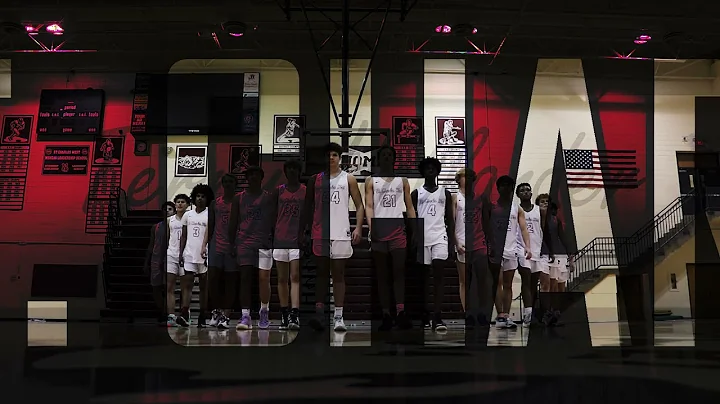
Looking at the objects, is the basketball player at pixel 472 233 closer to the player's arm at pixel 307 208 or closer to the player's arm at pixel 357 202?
the player's arm at pixel 357 202

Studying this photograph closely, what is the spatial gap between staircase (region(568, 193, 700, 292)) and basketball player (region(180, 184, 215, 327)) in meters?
8.02

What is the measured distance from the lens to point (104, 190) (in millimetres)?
12336

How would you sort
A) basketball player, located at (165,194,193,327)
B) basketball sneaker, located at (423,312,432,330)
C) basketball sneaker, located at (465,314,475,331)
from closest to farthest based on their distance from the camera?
basketball sneaker, located at (423,312,432,330), basketball sneaker, located at (465,314,475,331), basketball player, located at (165,194,193,327)

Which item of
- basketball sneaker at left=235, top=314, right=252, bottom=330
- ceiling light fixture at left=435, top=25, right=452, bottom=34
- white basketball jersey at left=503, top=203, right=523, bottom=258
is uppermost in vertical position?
ceiling light fixture at left=435, top=25, right=452, bottom=34

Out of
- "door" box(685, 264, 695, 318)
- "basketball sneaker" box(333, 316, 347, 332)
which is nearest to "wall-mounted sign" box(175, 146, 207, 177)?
"basketball sneaker" box(333, 316, 347, 332)

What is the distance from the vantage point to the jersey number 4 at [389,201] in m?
5.12

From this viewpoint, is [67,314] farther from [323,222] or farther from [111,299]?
[323,222]

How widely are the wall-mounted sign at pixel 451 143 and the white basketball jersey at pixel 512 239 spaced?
5.72 metres

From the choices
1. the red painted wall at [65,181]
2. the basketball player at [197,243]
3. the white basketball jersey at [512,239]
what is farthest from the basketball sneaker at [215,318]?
the red painted wall at [65,181]

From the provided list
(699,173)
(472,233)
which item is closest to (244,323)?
(472,233)

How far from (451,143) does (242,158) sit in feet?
15.7

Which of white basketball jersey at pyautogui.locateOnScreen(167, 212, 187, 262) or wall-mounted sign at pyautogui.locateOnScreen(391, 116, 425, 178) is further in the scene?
Answer: wall-mounted sign at pyautogui.locateOnScreen(391, 116, 425, 178)

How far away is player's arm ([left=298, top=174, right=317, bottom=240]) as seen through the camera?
495cm

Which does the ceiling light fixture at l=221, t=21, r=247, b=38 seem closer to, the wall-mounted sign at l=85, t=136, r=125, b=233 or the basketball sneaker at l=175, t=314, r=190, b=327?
the wall-mounted sign at l=85, t=136, r=125, b=233
